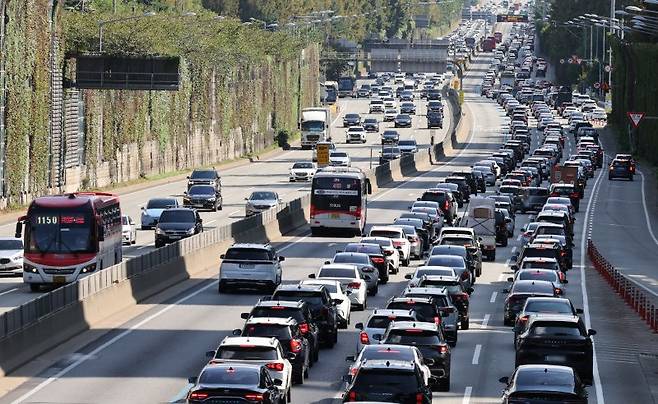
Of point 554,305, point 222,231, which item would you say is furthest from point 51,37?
point 554,305

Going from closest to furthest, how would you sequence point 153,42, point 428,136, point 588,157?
1. point 153,42
2. point 588,157
3. point 428,136

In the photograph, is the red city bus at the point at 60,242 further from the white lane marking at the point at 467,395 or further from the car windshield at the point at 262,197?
the car windshield at the point at 262,197

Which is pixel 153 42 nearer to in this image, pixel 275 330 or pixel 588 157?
pixel 588 157

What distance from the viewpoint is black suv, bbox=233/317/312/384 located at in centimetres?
Result: 3500

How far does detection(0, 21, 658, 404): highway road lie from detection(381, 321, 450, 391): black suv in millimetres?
457

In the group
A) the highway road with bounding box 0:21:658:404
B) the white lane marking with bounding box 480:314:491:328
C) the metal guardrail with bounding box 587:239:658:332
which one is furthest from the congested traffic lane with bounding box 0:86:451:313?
the metal guardrail with bounding box 587:239:658:332

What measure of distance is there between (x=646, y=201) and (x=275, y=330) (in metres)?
77.8

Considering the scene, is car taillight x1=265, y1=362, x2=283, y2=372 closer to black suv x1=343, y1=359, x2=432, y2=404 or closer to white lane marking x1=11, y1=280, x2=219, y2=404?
black suv x1=343, y1=359, x2=432, y2=404

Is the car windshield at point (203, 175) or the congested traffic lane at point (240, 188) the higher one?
the car windshield at point (203, 175)

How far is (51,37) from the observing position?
9900 cm

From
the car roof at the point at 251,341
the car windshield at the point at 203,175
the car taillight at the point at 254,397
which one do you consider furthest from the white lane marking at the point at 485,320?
the car windshield at the point at 203,175

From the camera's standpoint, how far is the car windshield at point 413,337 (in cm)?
3478

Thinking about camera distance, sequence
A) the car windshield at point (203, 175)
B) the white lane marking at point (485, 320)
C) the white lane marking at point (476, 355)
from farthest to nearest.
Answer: the car windshield at point (203, 175) → the white lane marking at point (485, 320) → the white lane marking at point (476, 355)

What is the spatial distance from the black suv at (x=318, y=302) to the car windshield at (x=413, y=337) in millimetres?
6397
